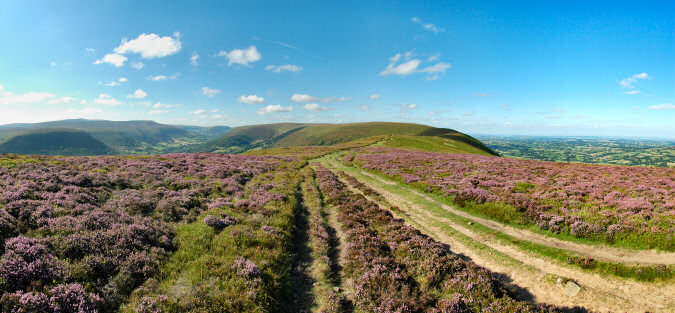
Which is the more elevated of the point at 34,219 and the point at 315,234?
the point at 34,219

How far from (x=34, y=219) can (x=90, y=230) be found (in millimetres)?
2620

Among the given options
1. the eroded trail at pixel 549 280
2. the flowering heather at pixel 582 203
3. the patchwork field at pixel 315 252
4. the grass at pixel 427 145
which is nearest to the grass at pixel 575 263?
the patchwork field at pixel 315 252

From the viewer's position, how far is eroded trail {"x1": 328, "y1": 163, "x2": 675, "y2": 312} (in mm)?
8930

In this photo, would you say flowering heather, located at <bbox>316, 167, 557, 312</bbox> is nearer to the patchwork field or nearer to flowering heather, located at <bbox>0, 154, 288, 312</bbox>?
the patchwork field

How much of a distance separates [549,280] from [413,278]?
592cm

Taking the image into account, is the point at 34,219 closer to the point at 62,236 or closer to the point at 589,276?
the point at 62,236

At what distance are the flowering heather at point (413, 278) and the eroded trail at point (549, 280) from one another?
1.79 meters

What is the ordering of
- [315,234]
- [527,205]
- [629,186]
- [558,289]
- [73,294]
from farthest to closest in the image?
[629,186], [527,205], [315,234], [558,289], [73,294]

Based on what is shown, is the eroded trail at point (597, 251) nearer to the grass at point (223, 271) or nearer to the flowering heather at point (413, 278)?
the flowering heather at point (413, 278)

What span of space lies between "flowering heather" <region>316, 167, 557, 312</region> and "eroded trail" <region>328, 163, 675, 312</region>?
1.79 m

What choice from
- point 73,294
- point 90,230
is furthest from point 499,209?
point 90,230

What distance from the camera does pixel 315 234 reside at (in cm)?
1399

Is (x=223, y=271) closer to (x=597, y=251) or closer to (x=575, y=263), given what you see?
(x=575, y=263)

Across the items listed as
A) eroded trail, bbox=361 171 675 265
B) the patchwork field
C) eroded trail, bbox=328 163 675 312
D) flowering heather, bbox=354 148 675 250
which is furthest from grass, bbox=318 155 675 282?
flowering heather, bbox=354 148 675 250
